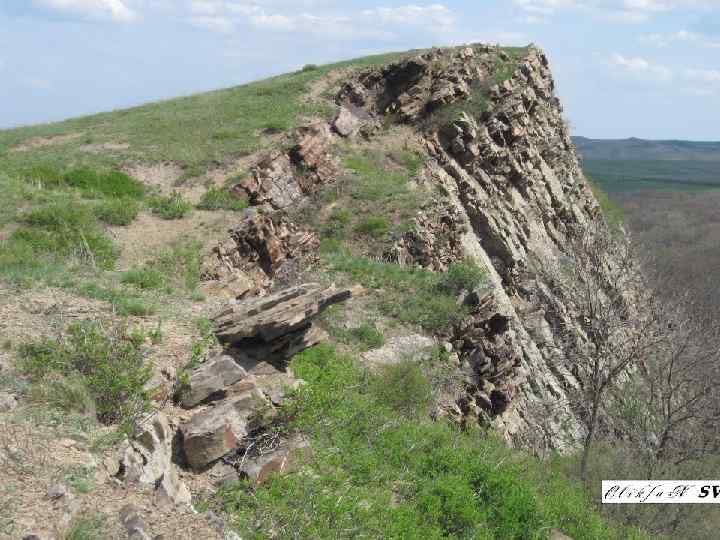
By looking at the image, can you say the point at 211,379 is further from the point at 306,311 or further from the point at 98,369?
the point at 306,311

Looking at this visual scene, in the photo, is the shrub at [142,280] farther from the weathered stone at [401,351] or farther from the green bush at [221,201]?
the green bush at [221,201]

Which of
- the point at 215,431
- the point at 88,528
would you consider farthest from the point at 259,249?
the point at 88,528

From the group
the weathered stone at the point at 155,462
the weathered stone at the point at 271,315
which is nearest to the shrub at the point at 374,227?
the weathered stone at the point at 271,315

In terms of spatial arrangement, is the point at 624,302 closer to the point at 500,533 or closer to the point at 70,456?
the point at 500,533

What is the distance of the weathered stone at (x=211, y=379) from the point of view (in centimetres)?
775

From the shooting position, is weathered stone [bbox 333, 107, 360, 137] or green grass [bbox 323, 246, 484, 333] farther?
weathered stone [bbox 333, 107, 360, 137]

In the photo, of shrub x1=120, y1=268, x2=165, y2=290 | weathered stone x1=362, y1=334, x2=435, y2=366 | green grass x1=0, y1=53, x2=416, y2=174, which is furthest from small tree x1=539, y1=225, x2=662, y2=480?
green grass x1=0, y1=53, x2=416, y2=174

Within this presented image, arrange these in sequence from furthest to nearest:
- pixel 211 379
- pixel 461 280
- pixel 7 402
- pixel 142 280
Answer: pixel 461 280
pixel 142 280
pixel 211 379
pixel 7 402

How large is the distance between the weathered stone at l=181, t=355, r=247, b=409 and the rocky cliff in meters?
5.88

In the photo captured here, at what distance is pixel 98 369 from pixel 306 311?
3410 millimetres

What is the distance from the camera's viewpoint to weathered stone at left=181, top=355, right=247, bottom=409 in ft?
25.4

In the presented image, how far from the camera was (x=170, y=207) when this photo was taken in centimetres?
1908

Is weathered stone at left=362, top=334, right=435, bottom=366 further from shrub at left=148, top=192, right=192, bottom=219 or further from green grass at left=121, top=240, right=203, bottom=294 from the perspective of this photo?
shrub at left=148, top=192, right=192, bottom=219

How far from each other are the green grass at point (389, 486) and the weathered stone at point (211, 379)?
991 mm
